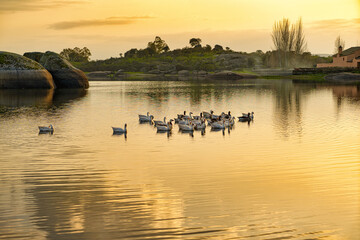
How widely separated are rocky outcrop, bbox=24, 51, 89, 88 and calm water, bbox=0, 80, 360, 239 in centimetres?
5049

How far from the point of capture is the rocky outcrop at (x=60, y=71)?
261 ft

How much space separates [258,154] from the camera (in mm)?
21484

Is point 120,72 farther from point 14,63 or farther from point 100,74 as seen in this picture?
point 14,63

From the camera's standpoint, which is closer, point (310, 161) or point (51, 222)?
point (51, 222)

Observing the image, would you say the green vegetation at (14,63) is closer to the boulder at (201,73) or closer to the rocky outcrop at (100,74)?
the rocky outcrop at (100,74)

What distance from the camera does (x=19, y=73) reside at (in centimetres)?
7469

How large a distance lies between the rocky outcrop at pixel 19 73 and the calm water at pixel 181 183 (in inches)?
1800

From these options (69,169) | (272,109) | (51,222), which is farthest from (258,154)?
(272,109)

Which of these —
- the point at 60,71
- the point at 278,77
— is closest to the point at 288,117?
the point at 60,71

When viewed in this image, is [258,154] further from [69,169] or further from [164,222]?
[164,222]

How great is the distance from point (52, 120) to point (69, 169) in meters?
18.4

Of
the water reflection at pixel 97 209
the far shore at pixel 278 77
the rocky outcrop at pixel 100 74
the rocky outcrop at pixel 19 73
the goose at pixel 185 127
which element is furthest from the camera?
the rocky outcrop at pixel 100 74

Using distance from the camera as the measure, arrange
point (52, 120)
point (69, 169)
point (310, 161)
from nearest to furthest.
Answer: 1. point (69, 169)
2. point (310, 161)
3. point (52, 120)

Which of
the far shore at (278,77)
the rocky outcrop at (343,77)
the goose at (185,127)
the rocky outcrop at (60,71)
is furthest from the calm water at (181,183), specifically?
the rocky outcrop at (343,77)
